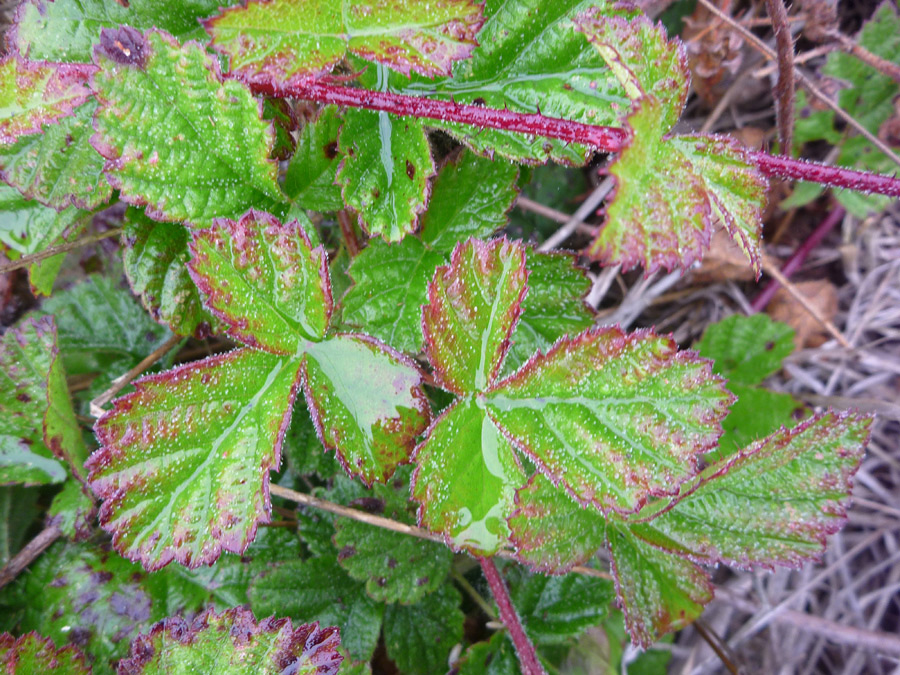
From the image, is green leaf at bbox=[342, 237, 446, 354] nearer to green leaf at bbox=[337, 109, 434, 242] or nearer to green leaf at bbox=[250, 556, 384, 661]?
green leaf at bbox=[337, 109, 434, 242]

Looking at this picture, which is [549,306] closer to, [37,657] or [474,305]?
[474,305]

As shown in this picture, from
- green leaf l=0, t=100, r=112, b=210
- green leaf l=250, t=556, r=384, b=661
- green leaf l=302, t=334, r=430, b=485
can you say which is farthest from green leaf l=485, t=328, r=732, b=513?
green leaf l=0, t=100, r=112, b=210

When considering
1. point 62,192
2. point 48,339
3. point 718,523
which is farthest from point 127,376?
point 718,523

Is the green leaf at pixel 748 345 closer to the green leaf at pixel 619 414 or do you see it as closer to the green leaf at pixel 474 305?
the green leaf at pixel 619 414

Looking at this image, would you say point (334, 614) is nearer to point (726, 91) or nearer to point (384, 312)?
point (384, 312)

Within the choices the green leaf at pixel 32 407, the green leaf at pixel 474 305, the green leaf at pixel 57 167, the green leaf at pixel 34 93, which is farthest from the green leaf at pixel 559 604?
the green leaf at pixel 34 93
